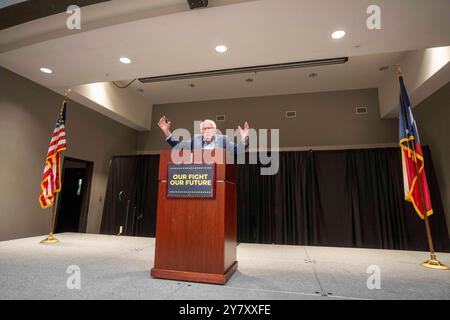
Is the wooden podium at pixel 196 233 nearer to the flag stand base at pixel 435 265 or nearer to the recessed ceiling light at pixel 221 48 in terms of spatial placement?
the recessed ceiling light at pixel 221 48

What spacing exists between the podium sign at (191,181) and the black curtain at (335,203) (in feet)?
11.5

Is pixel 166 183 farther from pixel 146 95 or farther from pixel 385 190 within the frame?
pixel 146 95

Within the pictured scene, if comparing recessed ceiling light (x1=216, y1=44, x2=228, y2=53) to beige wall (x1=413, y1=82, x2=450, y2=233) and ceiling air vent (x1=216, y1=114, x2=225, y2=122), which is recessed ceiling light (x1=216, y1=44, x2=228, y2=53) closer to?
ceiling air vent (x1=216, y1=114, x2=225, y2=122)

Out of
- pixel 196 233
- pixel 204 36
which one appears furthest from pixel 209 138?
pixel 204 36

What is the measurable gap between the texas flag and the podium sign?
281cm

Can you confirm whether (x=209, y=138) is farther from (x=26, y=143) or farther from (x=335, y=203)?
(x=26, y=143)

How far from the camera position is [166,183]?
88.5 inches

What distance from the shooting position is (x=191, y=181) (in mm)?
2143

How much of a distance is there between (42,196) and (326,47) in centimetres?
534

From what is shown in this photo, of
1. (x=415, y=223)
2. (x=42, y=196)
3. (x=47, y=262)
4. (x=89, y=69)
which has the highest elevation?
(x=89, y=69)

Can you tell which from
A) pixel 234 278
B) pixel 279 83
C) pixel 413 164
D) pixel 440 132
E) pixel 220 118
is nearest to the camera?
pixel 234 278

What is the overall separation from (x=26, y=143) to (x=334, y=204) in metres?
6.34
